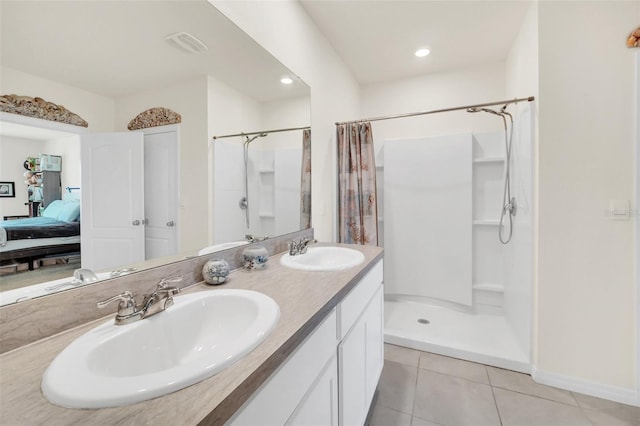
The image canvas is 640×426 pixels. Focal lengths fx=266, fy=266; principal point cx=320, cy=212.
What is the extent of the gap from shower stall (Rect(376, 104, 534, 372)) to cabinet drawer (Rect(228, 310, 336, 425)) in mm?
1581

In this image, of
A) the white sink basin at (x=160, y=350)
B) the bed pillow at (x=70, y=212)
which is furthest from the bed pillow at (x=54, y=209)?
the white sink basin at (x=160, y=350)

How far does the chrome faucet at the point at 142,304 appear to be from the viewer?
709 millimetres

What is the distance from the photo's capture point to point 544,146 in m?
1.71

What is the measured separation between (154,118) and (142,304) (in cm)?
64

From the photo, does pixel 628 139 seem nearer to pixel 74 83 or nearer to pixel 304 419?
pixel 304 419

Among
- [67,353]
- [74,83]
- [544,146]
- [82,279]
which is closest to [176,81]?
[74,83]

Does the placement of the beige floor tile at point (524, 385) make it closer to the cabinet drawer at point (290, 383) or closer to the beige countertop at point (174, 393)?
the cabinet drawer at point (290, 383)

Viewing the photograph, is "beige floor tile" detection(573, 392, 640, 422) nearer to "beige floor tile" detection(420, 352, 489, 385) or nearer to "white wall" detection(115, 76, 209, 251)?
"beige floor tile" detection(420, 352, 489, 385)

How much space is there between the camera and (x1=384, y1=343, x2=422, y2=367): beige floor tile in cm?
199

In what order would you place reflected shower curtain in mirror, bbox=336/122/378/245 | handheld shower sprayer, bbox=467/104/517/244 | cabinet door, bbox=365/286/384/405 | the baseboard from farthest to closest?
reflected shower curtain in mirror, bbox=336/122/378/245 → handheld shower sprayer, bbox=467/104/517/244 → the baseboard → cabinet door, bbox=365/286/384/405

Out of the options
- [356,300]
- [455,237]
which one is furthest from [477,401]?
[455,237]

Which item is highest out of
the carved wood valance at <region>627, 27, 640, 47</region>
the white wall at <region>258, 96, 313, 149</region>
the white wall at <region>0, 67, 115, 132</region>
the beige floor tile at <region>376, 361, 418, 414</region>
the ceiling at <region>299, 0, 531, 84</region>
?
the ceiling at <region>299, 0, 531, 84</region>

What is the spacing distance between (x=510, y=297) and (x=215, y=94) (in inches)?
110

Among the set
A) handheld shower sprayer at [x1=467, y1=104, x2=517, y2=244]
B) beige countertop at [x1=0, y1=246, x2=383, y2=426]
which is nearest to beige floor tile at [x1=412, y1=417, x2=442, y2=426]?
beige countertop at [x1=0, y1=246, x2=383, y2=426]
